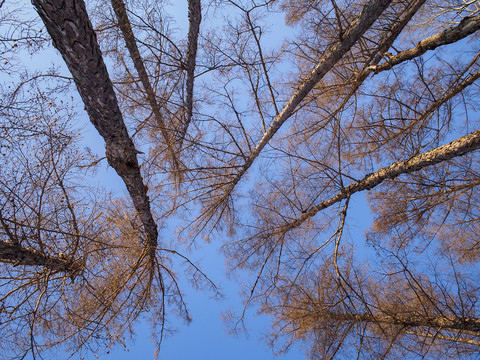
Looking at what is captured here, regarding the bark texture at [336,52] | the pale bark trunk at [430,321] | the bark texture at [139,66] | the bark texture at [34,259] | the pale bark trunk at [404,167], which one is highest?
the bark texture at [139,66]

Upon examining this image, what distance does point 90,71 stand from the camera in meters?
3.03

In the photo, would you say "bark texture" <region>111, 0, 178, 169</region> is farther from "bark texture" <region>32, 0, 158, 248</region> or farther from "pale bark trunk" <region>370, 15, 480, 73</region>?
"pale bark trunk" <region>370, 15, 480, 73</region>

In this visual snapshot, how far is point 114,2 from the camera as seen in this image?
4.79 metres

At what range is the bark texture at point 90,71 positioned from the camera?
2.65 meters

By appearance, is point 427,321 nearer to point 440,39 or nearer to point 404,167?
point 404,167

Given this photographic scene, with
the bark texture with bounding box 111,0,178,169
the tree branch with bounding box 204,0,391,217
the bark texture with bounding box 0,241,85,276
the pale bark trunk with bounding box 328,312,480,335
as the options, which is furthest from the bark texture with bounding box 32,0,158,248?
the pale bark trunk with bounding box 328,312,480,335

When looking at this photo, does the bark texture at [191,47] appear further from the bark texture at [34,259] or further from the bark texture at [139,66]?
the bark texture at [34,259]

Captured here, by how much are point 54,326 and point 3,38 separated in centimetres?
405

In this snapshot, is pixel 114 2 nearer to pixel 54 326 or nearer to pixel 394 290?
pixel 54 326

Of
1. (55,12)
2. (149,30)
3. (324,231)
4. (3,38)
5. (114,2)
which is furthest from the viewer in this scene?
(324,231)

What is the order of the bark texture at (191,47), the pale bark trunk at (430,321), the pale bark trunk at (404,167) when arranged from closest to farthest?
the pale bark trunk at (404,167), the pale bark trunk at (430,321), the bark texture at (191,47)

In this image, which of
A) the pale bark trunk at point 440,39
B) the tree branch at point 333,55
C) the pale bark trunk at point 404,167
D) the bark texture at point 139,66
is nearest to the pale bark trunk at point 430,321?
the pale bark trunk at point 404,167

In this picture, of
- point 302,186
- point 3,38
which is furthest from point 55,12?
point 302,186

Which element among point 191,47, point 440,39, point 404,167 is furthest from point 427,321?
point 191,47
